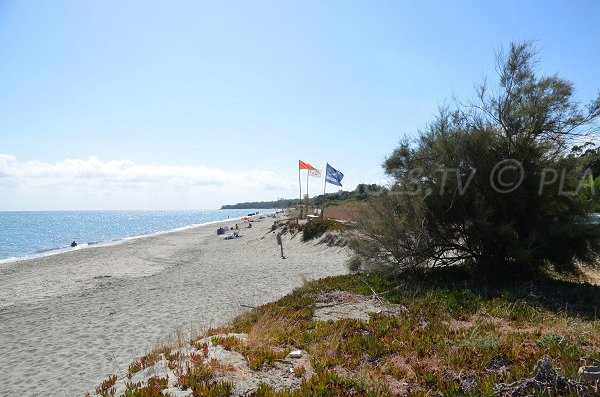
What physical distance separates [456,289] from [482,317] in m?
2.66

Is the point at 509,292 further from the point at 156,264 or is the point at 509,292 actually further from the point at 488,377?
the point at 156,264

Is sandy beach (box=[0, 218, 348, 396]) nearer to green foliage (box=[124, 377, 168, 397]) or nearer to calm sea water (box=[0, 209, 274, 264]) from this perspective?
green foliage (box=[124, 377, 168, 397])

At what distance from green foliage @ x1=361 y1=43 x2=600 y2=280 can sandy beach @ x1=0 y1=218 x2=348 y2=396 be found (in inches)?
197

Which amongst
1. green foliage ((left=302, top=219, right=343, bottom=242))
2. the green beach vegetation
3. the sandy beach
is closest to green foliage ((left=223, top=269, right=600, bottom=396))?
the green beach vegetation

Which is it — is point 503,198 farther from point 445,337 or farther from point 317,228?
point 317,228

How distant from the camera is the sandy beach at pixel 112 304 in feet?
26.6

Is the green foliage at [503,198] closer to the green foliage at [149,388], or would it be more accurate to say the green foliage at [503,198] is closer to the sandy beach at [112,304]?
the sandy beach at [112,304]

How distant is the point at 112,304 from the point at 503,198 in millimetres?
12910

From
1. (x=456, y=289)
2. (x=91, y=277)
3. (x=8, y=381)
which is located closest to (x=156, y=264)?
(x=91, y=277)

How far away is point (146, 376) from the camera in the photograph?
18.0ft

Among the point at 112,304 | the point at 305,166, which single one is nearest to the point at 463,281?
the point at 112,304

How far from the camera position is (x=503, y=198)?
35.8 ft

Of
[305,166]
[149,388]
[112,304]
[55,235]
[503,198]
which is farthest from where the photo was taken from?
[55,235]

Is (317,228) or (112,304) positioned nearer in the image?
(112,304)
